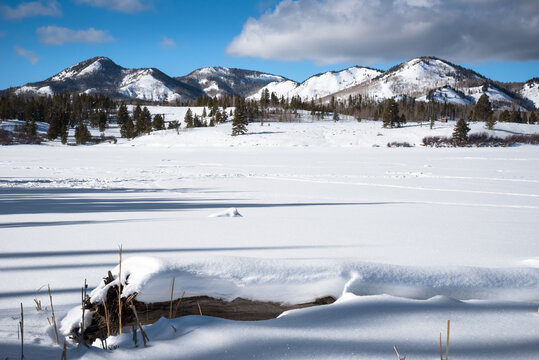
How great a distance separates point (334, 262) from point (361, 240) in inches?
79.0

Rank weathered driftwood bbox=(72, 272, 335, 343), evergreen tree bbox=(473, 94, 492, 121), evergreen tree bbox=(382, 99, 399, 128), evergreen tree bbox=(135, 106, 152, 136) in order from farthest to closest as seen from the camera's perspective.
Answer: evergreen tree bbox=(473, 94, 492, 121) < evergreen tree bbox=(135, 106, 152, 136) < evergreen tree bbox=(382, 99, 399, 128) < weathered driftwood bbox=(72, 272, 335, 343)

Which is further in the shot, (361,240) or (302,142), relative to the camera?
(302,142)

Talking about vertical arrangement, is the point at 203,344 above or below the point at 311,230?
above

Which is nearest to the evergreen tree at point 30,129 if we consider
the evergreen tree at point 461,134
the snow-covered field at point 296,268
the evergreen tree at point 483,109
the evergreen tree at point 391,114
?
the snow-covered field at point 296,268

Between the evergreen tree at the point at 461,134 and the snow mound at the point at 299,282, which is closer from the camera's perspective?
the snow mound at the point at 299,282

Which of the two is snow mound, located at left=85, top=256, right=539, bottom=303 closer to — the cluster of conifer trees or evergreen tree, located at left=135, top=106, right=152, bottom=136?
the cluster of conifer trees

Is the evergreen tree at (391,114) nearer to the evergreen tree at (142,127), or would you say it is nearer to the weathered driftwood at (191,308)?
the evergreen tree at (142,127)

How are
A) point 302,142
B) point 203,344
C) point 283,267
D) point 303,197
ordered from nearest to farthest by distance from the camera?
point 203,344, point 283,267, point 303,197, point 302,142

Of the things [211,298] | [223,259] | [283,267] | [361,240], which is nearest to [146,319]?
[211,298]

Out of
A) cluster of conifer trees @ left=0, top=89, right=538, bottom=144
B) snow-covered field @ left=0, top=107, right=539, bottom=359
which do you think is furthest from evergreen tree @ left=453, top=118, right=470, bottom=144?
snow-covered field @ left=0, top=107, right=539, bottom=359

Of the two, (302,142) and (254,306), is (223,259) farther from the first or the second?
(302,142)

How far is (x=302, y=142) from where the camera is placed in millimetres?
45562

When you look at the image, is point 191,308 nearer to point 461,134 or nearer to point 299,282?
point 299,282

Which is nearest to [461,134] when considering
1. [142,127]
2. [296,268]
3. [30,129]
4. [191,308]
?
[296,268]
